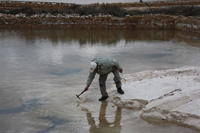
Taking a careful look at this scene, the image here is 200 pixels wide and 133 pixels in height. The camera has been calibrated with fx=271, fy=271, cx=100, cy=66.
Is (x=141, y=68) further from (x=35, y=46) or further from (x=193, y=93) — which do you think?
(x=35, y=46)

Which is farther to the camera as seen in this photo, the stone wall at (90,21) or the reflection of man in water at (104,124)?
the stone wall at (90,21)

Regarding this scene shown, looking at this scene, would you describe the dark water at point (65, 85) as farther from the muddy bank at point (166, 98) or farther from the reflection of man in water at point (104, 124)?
the muddy bank at point (166, 98)

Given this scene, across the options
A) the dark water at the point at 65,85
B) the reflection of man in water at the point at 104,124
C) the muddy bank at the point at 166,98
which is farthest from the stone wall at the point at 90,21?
the reflection of man in water at the point at 104,124

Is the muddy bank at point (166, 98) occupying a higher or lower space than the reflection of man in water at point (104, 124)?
higher

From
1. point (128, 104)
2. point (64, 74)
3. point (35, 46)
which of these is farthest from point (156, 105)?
point (35, 46)

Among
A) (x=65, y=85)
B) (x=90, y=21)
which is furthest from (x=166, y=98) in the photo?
(x=90, y=21)

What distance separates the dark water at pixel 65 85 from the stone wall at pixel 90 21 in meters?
9.16

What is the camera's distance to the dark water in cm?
494

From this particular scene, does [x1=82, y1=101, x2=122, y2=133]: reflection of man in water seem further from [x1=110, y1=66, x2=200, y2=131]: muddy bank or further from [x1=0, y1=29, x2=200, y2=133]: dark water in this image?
[x1=110, y1=66, x2=200, y2=131]: muddy bank

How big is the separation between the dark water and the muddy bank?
221 millimetres

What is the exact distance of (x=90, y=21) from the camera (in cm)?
2414

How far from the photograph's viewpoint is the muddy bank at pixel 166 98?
15.9 feet

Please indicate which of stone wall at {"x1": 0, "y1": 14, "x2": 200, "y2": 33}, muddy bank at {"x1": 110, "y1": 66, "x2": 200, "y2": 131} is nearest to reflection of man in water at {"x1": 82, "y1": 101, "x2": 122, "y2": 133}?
muddy bank at {"x1": 110, "y1": 66, "x2": 200, "y2": 131}

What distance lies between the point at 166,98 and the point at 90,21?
19.4 metres
